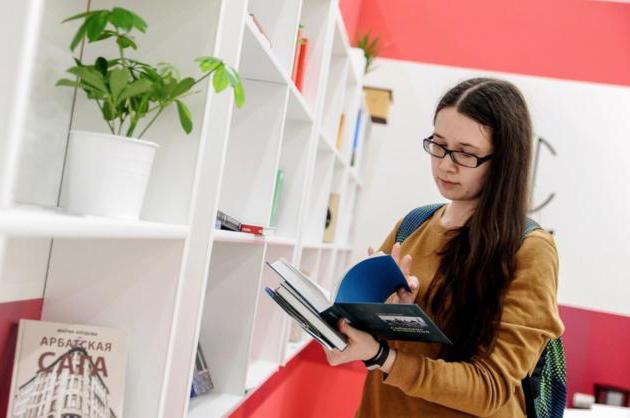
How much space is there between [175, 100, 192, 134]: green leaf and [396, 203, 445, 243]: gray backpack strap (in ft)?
2.60

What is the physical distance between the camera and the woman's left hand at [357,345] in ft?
4.56

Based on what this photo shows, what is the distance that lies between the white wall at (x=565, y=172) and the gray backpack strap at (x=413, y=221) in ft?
7.92

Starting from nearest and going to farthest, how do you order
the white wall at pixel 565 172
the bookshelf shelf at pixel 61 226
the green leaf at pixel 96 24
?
the bookshelf shelf at pixel 61 226 → the green leaf at pixel 96 24 → the white wall at pixel 565 172

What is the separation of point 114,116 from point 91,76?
8 cm

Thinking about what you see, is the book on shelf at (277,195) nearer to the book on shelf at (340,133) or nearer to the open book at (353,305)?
the open book at (353,305)

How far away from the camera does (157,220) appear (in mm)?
1143

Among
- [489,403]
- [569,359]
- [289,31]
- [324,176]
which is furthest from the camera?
[569,359]

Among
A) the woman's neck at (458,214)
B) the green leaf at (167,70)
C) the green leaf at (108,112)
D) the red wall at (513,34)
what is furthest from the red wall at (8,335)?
the red wall at (513,34)

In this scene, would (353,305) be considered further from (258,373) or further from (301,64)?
(301,64)

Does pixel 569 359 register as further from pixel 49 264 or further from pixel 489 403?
pixel 49 264

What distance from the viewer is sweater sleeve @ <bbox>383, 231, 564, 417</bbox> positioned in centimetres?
137

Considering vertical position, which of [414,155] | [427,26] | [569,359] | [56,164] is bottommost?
[569,359]

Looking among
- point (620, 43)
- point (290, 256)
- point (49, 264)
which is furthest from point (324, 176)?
point (620, 43)

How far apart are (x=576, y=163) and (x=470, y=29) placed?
1.10 meters
